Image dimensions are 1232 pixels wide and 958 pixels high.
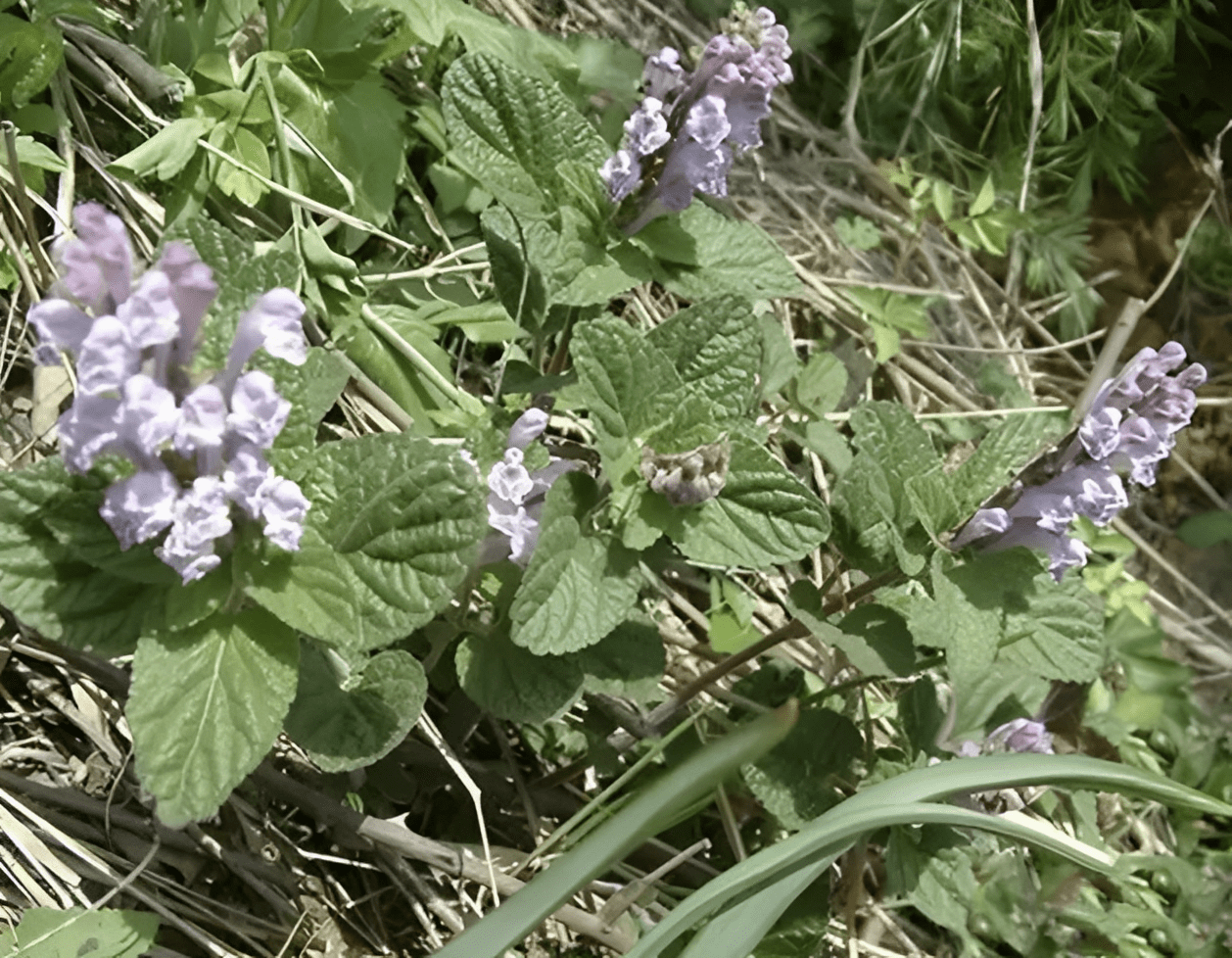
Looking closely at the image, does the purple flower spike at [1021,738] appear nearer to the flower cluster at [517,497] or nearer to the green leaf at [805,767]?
the green leaf at [805,767]

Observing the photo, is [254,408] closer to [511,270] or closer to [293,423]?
[293,423]

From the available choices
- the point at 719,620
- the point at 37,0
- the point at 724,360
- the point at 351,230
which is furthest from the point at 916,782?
the point at 37,0

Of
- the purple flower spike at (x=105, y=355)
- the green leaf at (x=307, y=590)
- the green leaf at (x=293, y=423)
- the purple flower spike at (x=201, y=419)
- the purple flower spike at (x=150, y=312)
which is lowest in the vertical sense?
the green leaf at (x=307, y=590)

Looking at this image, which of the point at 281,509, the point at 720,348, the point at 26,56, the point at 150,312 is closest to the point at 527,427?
the point at 720,348

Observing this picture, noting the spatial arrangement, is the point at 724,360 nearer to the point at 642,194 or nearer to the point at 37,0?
the point at 642,194

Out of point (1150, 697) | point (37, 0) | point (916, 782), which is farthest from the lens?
point (1150, 697)

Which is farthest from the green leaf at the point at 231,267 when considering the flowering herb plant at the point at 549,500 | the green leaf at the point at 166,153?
the green leaf at the point at 166,153

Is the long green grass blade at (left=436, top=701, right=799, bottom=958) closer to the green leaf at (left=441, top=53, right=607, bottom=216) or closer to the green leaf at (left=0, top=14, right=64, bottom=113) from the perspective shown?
the green leaf at (left=441, top=53, right=607, bottom=216)
